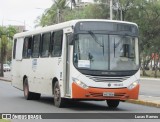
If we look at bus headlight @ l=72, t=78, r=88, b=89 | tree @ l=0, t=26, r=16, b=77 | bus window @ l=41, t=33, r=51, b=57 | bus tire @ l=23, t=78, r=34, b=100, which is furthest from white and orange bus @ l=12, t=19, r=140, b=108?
tree @ l=0, t=26, r=16, b=77

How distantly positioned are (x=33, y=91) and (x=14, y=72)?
4115 millimetres

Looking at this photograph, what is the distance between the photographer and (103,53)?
17.7 m

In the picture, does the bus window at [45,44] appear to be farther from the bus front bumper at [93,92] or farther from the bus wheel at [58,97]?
the bus front bumper at [93,92]

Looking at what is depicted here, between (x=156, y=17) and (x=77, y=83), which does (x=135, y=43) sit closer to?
(x=77, y=83)

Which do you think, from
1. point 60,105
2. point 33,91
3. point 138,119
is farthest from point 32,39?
point 138,119

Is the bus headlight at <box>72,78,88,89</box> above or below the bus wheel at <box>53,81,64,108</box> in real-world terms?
above

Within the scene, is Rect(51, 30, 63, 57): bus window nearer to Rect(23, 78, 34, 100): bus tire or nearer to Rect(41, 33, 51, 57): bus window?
Rect(41, 33, 51, 57): bus window

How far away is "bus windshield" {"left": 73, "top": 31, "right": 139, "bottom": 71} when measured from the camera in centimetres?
1761

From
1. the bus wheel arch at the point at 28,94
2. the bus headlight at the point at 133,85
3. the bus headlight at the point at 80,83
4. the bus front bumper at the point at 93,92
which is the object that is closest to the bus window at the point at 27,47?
the bus wheel arch at the point at 28,94

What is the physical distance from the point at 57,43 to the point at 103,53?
7.79 feet

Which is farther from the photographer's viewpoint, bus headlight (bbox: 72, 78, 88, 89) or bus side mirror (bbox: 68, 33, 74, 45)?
bus side mirror (bbox: 68, 33, 74, 45)

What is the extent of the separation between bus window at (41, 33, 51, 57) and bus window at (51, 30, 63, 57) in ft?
2.04

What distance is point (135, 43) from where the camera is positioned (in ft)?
60.3

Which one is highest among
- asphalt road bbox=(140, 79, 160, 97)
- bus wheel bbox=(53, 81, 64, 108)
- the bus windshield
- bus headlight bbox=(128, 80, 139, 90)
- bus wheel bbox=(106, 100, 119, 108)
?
the bus windshield
